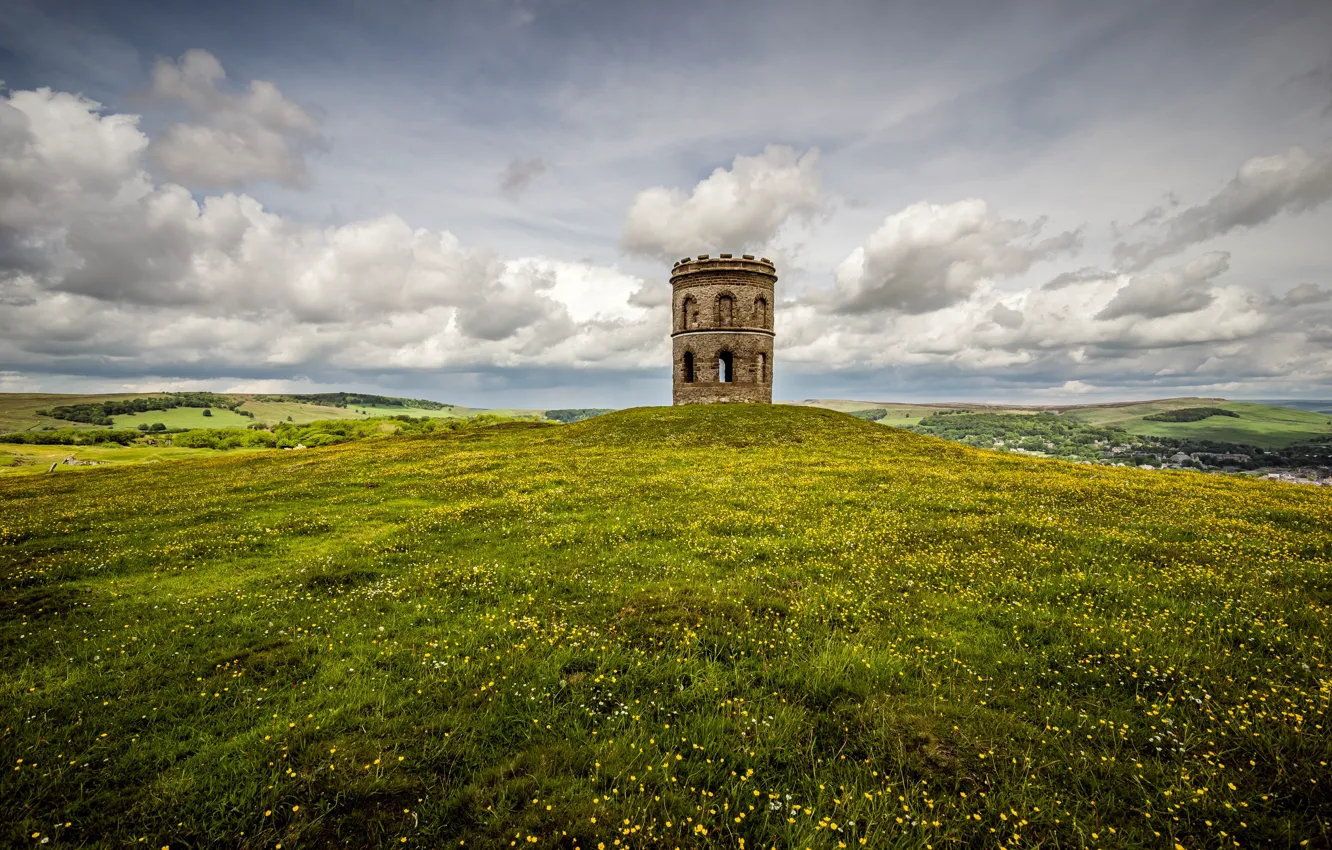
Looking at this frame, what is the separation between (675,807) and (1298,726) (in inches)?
310

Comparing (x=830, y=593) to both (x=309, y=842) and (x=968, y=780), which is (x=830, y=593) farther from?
(x=309, y=842)

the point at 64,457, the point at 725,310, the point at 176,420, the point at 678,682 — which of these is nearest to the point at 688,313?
the point at 725,310

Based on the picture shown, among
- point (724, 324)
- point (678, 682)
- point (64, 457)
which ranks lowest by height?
point (64, 457)

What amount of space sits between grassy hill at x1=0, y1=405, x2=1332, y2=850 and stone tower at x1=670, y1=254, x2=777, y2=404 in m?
43.9

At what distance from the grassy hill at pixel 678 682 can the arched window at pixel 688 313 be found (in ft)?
153

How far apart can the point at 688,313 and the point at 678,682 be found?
57040 millimetres

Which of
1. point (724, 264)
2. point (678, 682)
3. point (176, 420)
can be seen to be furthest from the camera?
point (176, 420)

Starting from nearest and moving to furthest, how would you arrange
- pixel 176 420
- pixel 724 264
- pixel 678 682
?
pixel 678 682, pixel 724 264, pixel 176 420

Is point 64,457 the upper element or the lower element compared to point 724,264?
lower

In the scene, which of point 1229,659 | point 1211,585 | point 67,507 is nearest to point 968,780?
point 1229,659

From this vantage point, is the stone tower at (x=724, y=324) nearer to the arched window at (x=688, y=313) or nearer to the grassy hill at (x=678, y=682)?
the arched window at (x=688, y=313)

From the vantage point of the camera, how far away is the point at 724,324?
60719 mm

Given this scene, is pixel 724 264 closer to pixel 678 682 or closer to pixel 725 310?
pixel 725 310

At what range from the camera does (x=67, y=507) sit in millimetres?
23500
